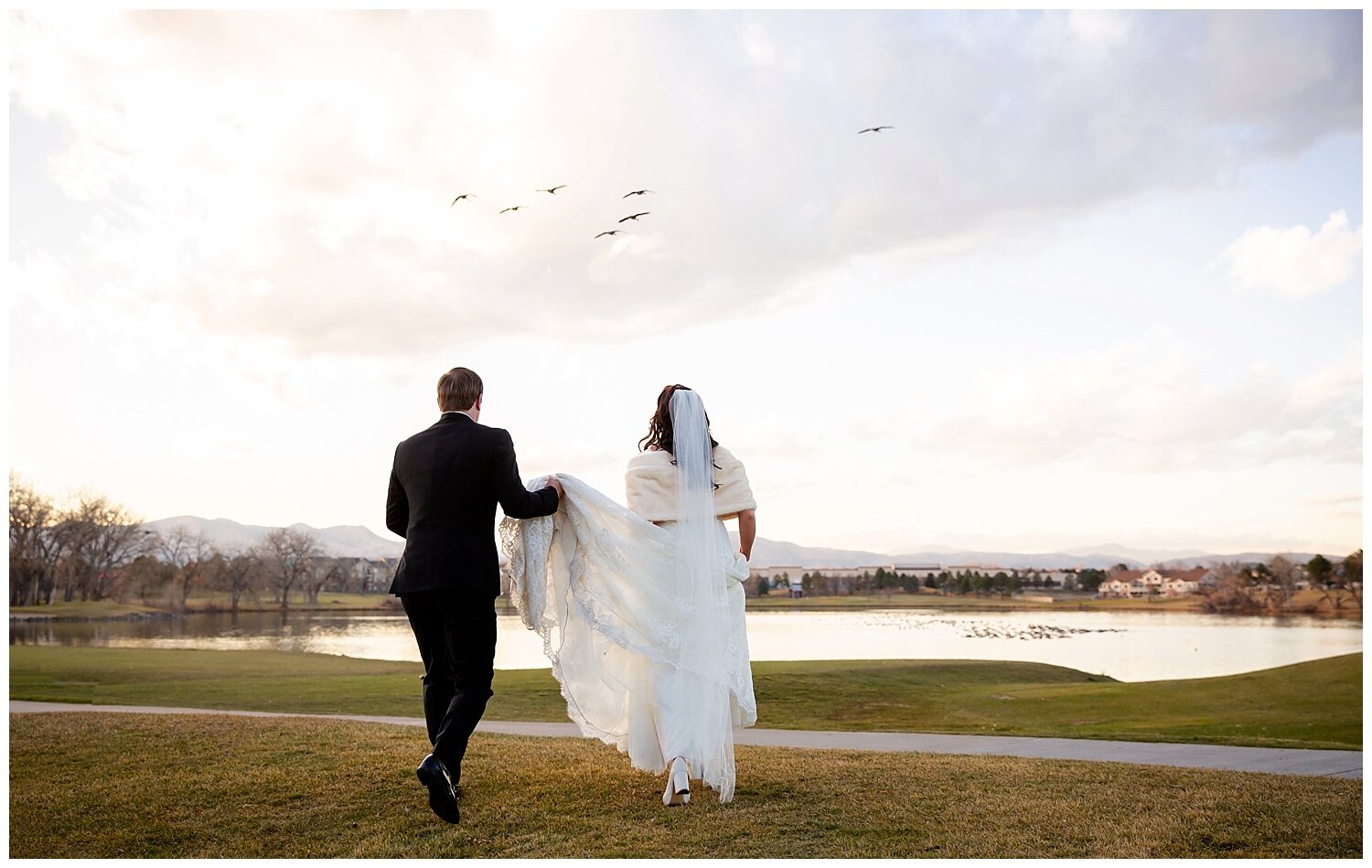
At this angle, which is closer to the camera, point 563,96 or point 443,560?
point 443,560

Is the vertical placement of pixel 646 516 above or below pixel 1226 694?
above

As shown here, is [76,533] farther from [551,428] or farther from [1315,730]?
[1315,730]

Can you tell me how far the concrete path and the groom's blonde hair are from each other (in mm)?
4821

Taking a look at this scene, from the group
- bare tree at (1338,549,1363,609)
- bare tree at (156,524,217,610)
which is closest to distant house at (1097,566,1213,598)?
bare tree at (1338,549,1363,609)

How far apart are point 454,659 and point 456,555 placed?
21.7 inches

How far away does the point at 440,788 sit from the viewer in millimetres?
4727

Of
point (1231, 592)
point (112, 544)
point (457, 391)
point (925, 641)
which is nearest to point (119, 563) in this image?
point (112, 544)

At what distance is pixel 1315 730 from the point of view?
13.4 meters

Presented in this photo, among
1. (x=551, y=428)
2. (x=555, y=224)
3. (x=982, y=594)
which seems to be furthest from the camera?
(x=982, y=594)

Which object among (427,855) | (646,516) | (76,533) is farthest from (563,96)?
(76,533)

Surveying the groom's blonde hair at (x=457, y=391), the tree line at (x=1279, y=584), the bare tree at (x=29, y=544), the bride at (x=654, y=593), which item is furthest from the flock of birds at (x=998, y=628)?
the bare tree at (x=29, y=544)

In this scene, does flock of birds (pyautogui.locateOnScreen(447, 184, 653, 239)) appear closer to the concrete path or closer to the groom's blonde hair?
the groom's blonde hair

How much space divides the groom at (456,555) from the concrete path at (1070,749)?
426cm

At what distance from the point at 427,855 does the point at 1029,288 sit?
17.9m
